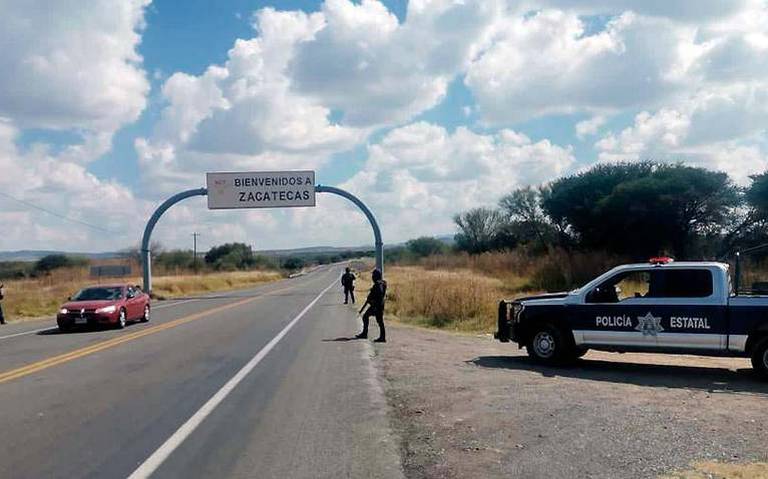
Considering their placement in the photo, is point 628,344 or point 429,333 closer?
point 628,344

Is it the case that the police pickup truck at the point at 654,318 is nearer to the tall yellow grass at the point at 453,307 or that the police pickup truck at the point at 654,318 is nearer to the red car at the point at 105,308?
the tall yellow grass at the point at 453,307

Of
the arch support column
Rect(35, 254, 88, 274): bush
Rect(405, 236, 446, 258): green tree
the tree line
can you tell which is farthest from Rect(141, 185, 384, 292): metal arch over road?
Rect(405, 236, 446, 258): green tree

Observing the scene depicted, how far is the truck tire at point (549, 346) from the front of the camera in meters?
13.8

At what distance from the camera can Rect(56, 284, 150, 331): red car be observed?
75.4 ft

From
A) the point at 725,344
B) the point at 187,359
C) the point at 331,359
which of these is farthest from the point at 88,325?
the point at 725,344

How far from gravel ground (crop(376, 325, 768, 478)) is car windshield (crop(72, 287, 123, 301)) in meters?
13.3

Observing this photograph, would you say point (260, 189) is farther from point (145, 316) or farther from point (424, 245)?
point (424, 245)

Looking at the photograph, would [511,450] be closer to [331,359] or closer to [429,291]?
[331,359]

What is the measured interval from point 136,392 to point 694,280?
9.00m

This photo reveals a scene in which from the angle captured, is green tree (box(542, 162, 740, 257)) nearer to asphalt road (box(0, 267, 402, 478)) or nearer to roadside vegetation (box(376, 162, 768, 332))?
roadside vegetation (box(376, 162, 768, 332))

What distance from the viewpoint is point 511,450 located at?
24.5 feet

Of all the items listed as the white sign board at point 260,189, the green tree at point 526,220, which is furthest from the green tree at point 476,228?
the white sign board at point 260,189

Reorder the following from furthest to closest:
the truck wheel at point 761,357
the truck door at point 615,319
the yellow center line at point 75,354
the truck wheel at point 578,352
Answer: the truck wheel at point 578,352 → the yellow center line at point 75,354 → the truck door at point 615,319 → the truck wheel at point 761,357

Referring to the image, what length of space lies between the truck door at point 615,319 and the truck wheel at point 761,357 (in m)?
1.53
